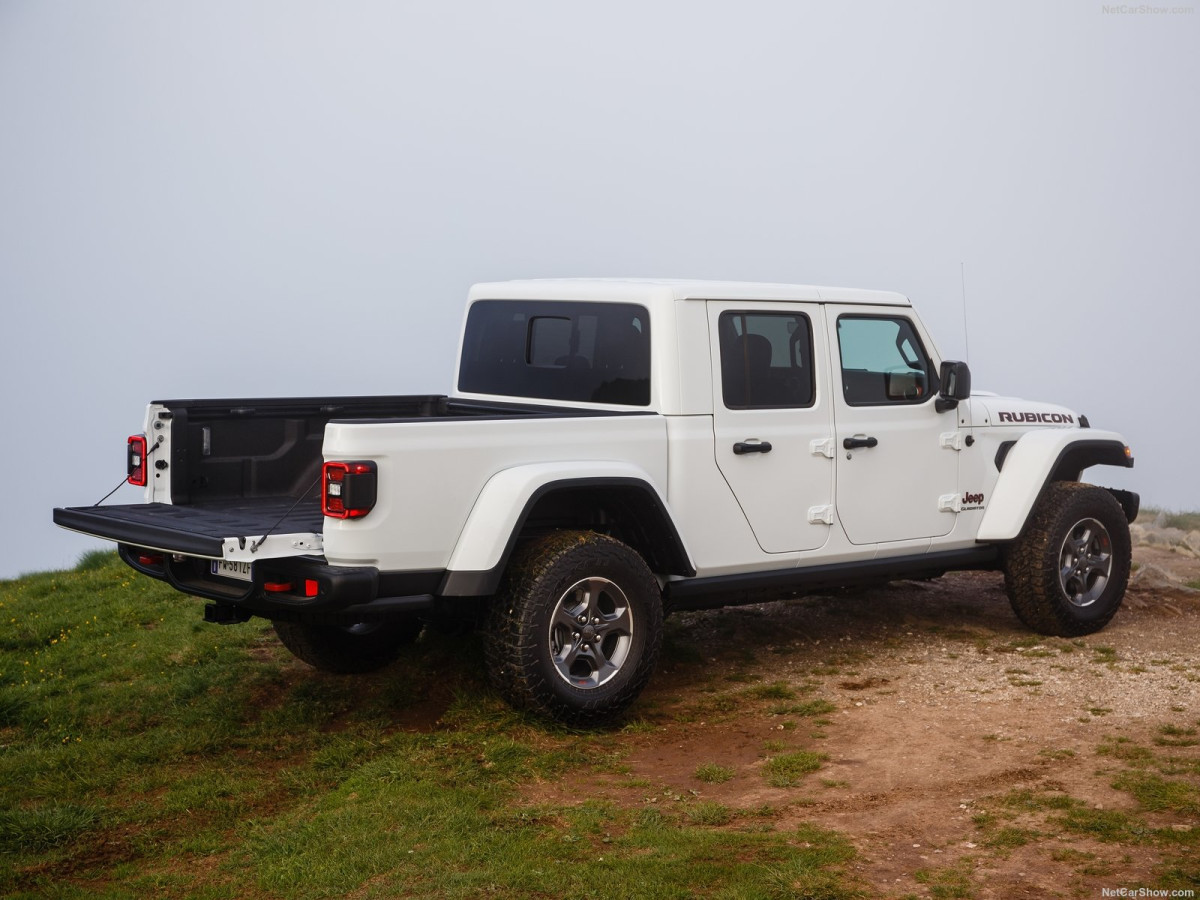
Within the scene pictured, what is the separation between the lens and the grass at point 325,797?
4539 millimetres

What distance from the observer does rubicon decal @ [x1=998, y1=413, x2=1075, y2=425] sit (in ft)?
26.3

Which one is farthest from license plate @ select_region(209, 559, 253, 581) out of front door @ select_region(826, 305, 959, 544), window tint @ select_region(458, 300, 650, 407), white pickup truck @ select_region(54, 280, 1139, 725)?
front door @ select_region(826, 305, 959, 544)

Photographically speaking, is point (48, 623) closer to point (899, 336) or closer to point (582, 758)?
point (582, 758)

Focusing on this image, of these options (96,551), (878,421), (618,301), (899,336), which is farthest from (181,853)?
(96,551)

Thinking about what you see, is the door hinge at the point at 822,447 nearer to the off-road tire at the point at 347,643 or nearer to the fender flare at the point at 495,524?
the fender flare at the point at 495,524

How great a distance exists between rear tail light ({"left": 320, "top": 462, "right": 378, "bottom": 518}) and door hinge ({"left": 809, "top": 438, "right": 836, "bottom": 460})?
2542 millimetres

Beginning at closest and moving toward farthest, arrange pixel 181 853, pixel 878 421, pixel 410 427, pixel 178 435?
pixel 181 853 < pixel 410 427 < pixel 178 435 < pixel 878 421

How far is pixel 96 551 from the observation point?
11.5m

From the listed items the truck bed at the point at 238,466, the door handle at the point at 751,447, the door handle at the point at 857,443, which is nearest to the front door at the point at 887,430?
the door handle at the point at 857,443

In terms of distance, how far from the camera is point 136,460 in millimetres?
6395

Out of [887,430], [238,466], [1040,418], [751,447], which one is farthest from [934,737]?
[238,466]

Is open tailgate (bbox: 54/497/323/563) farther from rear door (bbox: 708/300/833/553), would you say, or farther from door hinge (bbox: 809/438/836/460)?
door hinge (bbox: 809/438/836/460)

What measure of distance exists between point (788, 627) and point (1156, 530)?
6325 mm

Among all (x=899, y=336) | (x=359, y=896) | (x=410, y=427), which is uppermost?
(x=899, y=336)
